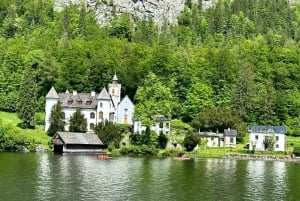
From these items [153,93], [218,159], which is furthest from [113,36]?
[218,159]

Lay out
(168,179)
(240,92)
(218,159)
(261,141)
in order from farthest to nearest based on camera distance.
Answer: (240,92), (261,141), (218,159), (168,179)

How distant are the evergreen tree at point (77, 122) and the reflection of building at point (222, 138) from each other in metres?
20.7

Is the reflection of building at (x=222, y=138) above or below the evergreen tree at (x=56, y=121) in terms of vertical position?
below

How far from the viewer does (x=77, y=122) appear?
96.3m

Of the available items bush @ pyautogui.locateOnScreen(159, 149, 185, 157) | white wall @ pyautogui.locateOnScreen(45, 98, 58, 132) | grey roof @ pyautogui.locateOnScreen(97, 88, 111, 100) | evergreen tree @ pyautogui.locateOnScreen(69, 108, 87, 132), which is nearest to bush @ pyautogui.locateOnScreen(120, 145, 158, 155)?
bush @ pyautogui.locateOnScreen(159, 149, 185, 157)

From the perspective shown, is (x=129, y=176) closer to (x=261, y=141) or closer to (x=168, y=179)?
(x=168, y=179)

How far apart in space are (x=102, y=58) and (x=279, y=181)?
74.0 metres

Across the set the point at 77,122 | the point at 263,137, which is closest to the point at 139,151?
the point at 77,122

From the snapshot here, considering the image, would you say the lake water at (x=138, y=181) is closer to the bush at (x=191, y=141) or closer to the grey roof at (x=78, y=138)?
the grey roof at (x=78, y=138)

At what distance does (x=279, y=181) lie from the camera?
54.8 metres

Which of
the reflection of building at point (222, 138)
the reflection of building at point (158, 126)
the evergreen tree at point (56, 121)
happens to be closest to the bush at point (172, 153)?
the reflection of building at point (158, 126)

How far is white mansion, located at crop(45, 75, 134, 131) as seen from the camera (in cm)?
10256

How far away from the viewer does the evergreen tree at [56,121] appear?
96062mm

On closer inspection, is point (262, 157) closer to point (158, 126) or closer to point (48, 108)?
point (158, 126)
